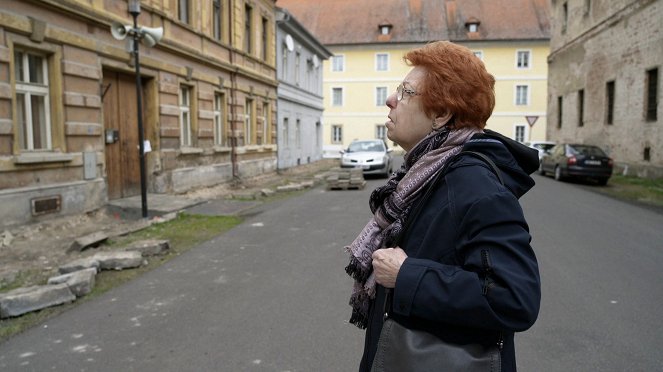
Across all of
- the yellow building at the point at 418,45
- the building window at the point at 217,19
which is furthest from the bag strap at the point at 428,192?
the yellow building at the point at 418,45

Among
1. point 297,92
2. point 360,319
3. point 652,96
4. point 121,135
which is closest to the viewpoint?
point 360,319

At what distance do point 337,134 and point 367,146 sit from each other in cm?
3019

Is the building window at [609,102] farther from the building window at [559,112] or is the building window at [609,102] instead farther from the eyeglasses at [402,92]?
the eyeglasses at [402,92]

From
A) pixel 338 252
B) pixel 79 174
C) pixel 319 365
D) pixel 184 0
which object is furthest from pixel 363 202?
pixel 319 365

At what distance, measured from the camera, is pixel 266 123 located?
2388cm

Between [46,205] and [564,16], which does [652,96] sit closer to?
[564,16]

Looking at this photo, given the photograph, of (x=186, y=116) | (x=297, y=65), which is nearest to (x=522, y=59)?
(x=297, y=65)

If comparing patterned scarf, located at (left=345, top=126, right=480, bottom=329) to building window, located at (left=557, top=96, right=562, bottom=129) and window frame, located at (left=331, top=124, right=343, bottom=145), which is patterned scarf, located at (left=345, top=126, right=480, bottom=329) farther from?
window frame, located at (left=331, top=124, right=343, bottom=145)

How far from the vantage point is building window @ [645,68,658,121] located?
19.3 metres

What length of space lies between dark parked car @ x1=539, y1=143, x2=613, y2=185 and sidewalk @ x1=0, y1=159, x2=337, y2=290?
1128 centimetres

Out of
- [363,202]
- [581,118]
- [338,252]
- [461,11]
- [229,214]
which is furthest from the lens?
[461,11]

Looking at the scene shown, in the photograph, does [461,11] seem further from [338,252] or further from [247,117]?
[338,252]

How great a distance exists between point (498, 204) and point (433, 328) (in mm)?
455

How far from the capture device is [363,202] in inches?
517
